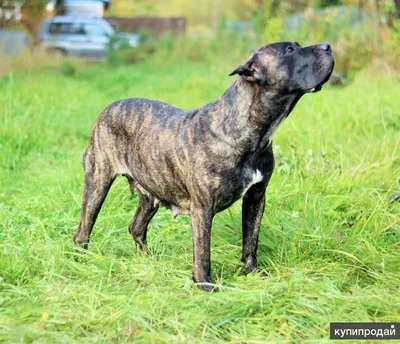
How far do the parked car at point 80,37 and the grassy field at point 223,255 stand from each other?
14044mm

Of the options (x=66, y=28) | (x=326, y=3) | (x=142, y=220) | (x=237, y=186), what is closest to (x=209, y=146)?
(x=237, y=186)

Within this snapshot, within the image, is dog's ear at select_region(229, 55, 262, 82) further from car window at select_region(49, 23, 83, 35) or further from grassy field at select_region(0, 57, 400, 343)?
car window at select_region(49, 23, 83, 35)

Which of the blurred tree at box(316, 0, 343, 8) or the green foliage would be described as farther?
the blurred tree at box(316, 0, 343, 8)

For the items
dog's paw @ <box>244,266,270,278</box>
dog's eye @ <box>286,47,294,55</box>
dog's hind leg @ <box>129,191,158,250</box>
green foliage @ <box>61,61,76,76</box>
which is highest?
dog's eye @ <box>286,47,294,55</box>

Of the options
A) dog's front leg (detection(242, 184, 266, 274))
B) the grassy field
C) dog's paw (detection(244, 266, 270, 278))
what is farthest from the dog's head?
dog's paw (detection(244, 266, 270, 278))

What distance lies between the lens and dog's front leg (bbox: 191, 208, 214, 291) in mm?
4117

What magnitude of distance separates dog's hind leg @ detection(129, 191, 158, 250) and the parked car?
54.9 ft

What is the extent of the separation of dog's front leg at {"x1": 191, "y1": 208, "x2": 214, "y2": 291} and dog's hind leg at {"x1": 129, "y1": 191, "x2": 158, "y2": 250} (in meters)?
0.78

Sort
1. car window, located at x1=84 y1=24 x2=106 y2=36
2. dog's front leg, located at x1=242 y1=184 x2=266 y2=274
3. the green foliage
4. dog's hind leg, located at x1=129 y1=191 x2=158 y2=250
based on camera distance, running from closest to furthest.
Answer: dog's front leg, located at x1=242 y1=184 x2=266 y2=274 → dog's hind leg, located at x1=129 y1=191 x2=158 y2=250 → the green foliage → car window, located at x1=84 y1=24 x2=106 y2=36

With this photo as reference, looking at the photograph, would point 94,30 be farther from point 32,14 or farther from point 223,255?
point 223,255

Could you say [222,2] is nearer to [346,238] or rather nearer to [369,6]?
[369,6]

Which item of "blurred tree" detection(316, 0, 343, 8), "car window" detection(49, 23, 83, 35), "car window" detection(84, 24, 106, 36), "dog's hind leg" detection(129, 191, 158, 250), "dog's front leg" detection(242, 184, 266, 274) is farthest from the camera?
"car window" detection(49, 23, 83, 35)

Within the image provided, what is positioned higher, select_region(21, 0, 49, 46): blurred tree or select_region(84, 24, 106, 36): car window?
select_region(21, 0, 49, 46): blurred tree

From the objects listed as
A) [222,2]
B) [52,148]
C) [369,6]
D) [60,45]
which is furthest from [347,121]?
[222,2]
